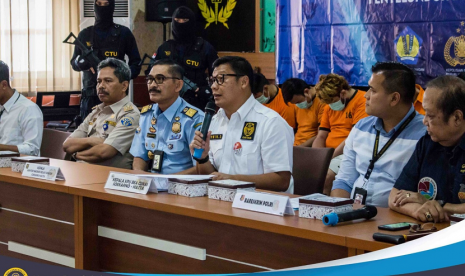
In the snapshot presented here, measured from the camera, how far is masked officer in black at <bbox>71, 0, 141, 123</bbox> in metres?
5.48

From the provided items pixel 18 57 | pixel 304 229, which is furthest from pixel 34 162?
pixel 18 57

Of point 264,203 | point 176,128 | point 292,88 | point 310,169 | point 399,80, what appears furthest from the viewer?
point 292,88

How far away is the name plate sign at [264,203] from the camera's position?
1.82 metres

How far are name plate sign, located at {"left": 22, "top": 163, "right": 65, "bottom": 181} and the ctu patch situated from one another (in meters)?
0.86

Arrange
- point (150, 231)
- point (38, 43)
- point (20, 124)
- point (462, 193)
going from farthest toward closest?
point (38, 43), point (20, 124), point (150, 231), point (462, 193)

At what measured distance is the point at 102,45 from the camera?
5590 mm

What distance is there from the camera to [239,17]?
22.5 ft

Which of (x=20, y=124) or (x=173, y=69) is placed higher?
(x=173, y=69)

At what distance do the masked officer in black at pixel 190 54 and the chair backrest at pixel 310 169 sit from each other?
7.76 feet

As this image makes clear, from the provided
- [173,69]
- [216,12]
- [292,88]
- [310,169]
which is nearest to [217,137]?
[310,169]

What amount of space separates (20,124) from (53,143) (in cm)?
24

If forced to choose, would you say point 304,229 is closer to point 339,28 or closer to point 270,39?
point 339,28

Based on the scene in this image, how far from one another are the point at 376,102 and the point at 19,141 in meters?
2.28

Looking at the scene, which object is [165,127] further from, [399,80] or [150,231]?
[399,80]
